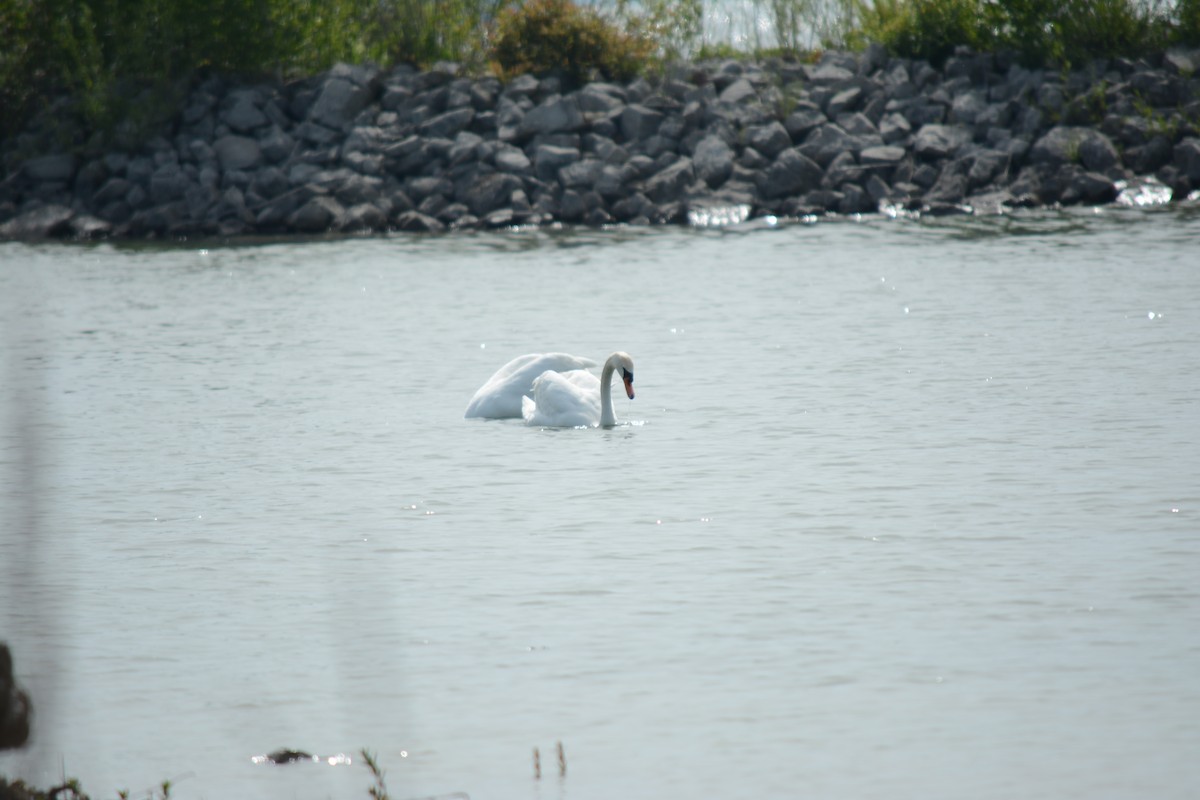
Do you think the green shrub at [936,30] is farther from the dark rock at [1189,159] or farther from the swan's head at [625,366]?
the swan's head at [625,366]

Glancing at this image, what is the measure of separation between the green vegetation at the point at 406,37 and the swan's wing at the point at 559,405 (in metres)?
18.3

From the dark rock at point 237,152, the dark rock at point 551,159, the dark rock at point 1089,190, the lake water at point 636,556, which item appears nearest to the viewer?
the lake water at point 636,556

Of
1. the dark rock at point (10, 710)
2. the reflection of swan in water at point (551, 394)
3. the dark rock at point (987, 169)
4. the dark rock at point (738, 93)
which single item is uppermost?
the dark rock at point (738, 93)

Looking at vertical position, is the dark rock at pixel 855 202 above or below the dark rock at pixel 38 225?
below

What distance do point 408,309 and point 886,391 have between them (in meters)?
7.08

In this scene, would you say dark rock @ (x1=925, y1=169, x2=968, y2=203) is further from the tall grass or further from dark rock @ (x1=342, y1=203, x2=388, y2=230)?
the tall grass

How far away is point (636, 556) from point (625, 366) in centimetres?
410

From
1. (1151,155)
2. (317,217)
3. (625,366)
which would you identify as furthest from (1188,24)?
(625,366)

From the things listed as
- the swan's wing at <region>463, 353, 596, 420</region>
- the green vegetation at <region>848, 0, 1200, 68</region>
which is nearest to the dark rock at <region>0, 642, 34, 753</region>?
the swan's wing at <region>463, 353, 596, 420</region>

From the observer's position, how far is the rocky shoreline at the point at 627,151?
2631 centimetres

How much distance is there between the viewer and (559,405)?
39.0 ft

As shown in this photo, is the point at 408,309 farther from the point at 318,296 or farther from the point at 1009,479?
the point at 1009,479

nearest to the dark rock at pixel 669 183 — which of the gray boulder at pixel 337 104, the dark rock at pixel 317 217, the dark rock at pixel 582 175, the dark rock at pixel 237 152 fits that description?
the dark rock at pixel 582 175

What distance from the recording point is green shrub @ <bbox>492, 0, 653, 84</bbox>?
1166 inches
